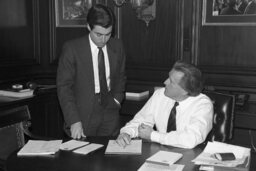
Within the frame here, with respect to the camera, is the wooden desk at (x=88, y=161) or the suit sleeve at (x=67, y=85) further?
the suit sleeve at (x=67, y=85)

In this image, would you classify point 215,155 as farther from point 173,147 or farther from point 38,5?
point 38,5

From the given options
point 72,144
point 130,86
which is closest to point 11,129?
point 72,144

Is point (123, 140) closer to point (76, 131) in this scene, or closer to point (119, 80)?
point (76, 131)

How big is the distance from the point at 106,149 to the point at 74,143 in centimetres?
25

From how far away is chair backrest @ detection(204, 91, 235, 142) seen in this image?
265 centimetres

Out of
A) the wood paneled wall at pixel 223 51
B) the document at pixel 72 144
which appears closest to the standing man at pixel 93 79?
the document at pixel 72 144

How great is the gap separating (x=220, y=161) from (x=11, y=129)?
1.55 meters

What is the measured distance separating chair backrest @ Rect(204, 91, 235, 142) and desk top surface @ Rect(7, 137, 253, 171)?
0.39m

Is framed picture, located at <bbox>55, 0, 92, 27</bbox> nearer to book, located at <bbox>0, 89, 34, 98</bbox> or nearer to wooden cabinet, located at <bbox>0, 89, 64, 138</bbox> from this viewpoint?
wooden cabinet, located at <bbox>0, 89, 64, 138</bbox>

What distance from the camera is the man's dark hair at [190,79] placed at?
2.60 metres

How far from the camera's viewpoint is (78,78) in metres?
3.03

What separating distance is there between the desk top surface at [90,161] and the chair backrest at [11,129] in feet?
1.53

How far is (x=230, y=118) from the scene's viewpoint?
266 cm

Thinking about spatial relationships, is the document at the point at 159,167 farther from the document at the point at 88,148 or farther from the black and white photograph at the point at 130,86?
the document at the point at 88,148
